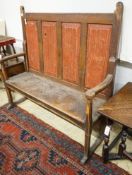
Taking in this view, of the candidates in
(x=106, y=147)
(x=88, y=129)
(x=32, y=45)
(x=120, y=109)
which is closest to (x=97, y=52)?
(x=120, y=109)

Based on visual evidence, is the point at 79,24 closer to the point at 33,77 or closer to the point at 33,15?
the point at 33,15

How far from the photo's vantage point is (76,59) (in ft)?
5.44

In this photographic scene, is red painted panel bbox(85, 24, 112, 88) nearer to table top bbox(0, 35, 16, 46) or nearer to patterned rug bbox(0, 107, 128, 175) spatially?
patterned rug bbox(0, 107, 128, 175)

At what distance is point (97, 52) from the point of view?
4.86 feet

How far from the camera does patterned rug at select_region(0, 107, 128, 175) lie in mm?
1372

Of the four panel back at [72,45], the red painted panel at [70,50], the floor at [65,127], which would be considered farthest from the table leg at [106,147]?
the red painted panel at [70,50]

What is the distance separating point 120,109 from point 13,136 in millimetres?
1139

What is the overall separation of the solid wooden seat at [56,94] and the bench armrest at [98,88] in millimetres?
229

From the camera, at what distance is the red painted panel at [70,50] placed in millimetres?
1577

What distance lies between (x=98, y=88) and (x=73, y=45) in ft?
1.93

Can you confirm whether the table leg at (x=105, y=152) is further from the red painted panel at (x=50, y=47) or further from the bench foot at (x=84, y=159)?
the red painted panel at (x=50, y=47)

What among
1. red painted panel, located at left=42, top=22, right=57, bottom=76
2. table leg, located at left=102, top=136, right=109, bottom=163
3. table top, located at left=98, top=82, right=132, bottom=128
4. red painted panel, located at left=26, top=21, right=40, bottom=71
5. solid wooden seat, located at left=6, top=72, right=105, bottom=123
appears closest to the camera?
table top, located at left=98, top=82, right=132, bottom=128

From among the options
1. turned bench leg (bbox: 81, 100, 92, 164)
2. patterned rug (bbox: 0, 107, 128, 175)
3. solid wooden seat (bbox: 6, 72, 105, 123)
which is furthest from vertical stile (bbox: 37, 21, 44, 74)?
turned bench leg (bbox: 81, 100, 92, 164)

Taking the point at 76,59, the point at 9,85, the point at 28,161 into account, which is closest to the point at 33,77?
the point at 9,85
